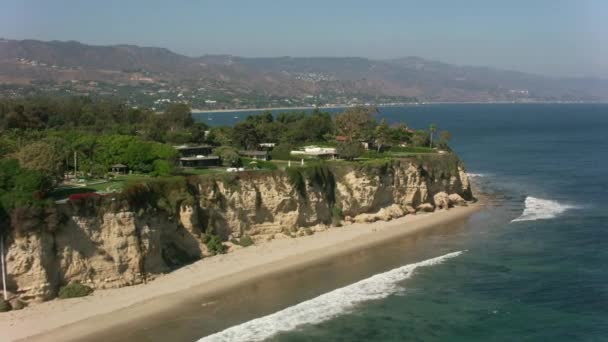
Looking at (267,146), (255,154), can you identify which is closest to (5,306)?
(255,154)

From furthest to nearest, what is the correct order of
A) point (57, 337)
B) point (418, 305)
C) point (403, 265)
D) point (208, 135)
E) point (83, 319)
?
point (208, 135) → point (403, 265) → point (418, 305) → point (83, 319) → point (57, 337)

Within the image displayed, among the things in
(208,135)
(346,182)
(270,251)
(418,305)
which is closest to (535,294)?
(418,305)

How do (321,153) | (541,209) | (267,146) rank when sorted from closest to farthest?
(541,209) → (321,153) → (267,146)

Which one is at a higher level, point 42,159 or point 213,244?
point 42,159

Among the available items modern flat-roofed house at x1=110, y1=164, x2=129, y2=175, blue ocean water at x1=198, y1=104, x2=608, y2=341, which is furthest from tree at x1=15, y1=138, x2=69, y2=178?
blue ocean water at x1=198, y1=104, x2=608, y2=341

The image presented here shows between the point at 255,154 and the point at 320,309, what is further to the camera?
the point at 255,154

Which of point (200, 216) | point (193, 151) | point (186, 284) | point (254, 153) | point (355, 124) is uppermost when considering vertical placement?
point (355, 124)

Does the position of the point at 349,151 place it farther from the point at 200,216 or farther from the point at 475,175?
the point at 475,175

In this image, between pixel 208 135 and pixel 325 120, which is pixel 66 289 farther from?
pixel 325 120
